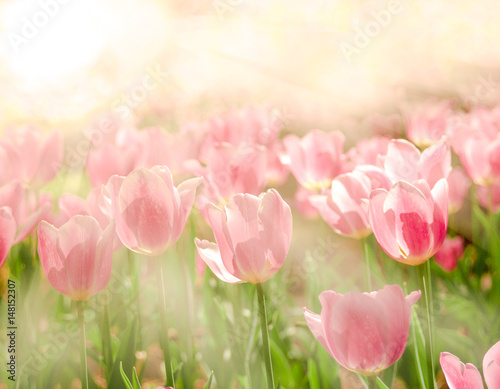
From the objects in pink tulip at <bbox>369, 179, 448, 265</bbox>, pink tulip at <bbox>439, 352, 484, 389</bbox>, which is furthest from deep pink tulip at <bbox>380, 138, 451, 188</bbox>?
pink tulip at <bbox>439, 352, 484, 389</bbox>

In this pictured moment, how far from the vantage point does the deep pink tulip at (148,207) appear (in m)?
0.70

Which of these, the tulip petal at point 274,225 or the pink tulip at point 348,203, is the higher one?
the tulip petal at point 274,225

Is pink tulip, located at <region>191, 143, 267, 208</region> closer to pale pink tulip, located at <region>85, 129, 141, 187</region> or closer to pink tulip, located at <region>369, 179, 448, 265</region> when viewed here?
pale pink tulip, located at <region>85, 129, 141, 187</region>

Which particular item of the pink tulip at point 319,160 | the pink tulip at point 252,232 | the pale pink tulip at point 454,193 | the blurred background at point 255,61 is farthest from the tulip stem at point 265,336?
the blurred background at point 255,61

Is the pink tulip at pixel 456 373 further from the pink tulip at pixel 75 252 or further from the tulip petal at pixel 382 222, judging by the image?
the pink tulip at pixel 75 252

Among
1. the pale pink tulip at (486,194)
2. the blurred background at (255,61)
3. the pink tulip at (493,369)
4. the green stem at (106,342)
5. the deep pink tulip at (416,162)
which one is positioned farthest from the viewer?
the blurred background at (255,61)

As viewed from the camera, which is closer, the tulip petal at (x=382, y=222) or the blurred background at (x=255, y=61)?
the tulip petal at (x=382, y=222)

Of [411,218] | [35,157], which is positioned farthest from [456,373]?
[35,157]

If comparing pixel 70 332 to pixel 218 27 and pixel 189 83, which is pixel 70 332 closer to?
pixel 189 83

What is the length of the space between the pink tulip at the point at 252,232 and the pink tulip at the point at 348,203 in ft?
0.54

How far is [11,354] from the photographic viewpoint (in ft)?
3.12

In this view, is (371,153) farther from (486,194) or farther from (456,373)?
(456,373)


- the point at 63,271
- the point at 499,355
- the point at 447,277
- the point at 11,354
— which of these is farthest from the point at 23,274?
the point at 447,277

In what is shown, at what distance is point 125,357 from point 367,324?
0.48 m
